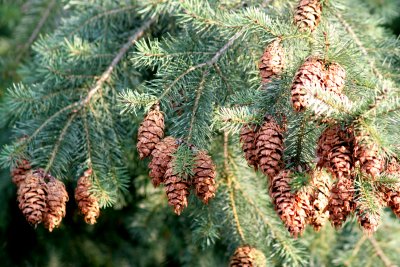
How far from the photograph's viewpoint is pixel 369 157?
3.48 feet

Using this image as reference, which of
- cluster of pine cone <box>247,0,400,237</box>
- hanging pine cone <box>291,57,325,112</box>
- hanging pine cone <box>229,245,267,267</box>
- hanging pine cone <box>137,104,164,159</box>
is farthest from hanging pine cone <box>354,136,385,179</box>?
hanging pine cone <box>229,245,267,267</box>

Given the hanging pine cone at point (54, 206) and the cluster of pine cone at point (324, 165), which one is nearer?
the cluster of pine cone at point (324, 165)

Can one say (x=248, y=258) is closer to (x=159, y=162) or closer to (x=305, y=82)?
(x=159, y=162)

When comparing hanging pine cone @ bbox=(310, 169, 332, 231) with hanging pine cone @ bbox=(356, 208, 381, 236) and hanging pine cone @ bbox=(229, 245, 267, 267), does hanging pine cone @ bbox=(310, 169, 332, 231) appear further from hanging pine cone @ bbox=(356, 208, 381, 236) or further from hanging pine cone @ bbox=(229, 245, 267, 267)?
hanging pine cone @ bbox=(229, 245, 267, 267)

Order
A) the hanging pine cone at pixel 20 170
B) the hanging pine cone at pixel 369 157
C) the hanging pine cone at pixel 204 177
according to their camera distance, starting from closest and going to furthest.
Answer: the hanging pine cone at pixel 369 157 → the hanging pine cone at pixel 204 177 → the hanging pine cone at pixel 20 170

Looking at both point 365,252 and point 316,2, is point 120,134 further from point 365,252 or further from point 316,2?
point 365,252

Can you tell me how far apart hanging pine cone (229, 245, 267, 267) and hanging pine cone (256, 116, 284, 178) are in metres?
0.49

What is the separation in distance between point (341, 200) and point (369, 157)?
0.13 metres

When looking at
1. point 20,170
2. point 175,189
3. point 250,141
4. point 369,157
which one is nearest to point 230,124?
point 250,141

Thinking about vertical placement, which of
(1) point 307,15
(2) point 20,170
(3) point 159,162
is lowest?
(3) point 159,162

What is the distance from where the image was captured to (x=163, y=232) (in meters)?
2.55

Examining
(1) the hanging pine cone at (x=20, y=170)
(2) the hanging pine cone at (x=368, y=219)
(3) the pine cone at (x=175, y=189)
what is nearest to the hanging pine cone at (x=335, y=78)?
(2) the hanging pine cone at (x=368, y=219)

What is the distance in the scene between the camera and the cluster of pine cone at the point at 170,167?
124 centimetres

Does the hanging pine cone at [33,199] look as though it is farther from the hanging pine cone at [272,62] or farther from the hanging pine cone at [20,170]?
the hanging pine cone at [272,62]
